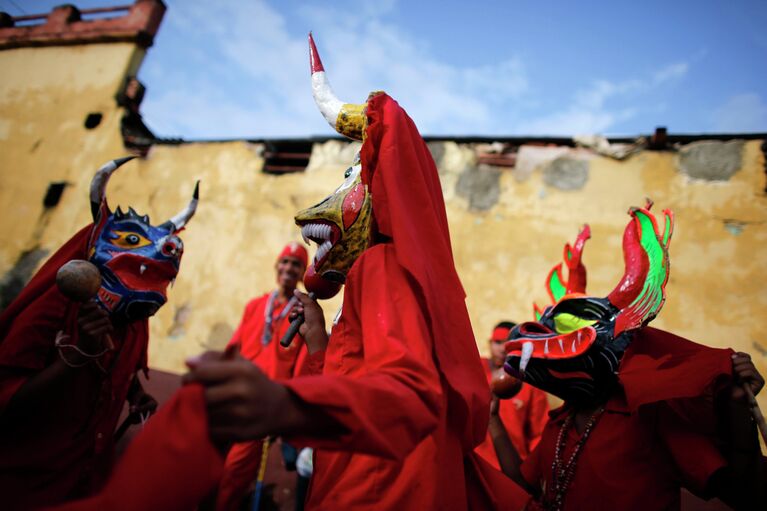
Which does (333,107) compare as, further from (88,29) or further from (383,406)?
(88,29)

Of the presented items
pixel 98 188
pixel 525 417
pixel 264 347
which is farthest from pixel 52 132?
pixel 525 417

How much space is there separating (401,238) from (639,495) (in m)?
1.65

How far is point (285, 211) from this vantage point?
22.3 feet

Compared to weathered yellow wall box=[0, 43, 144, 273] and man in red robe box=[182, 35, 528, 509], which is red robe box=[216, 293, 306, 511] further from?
weathered yellow wall box=[0, 43, 144, 273]

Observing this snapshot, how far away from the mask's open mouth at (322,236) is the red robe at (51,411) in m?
1.39

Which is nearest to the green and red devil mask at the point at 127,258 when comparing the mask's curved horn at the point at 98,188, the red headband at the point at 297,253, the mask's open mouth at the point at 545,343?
the mask's curved horn at the point at 98,188

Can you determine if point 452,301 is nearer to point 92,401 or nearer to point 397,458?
point 397,458

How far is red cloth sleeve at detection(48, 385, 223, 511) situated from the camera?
601 millimetres

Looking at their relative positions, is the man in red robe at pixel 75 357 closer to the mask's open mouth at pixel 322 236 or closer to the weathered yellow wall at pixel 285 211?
the mask's open mouth at pixel 322 236

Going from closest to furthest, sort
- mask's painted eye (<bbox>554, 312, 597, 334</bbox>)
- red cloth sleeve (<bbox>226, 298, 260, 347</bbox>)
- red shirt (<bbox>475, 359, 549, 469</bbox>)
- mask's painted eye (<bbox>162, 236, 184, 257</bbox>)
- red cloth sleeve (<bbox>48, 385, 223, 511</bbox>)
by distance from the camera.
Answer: red cloth sleeve (<bbox>48, 385, 223, 511</bbox>) < mask's painted eye (<bbox>554, 312, 597, 334</bbox>) < mask's painted eye (<bbox>162, 236, 184, 257</bbox>) < red shirt (<bbox>475, 359, 549, 469</bbox>) < red cloth sleeve (<bbox>226, 298, 260, 347</bbox>)

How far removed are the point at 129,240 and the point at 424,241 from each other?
1.88 m

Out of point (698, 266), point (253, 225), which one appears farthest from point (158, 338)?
point (698, 266)

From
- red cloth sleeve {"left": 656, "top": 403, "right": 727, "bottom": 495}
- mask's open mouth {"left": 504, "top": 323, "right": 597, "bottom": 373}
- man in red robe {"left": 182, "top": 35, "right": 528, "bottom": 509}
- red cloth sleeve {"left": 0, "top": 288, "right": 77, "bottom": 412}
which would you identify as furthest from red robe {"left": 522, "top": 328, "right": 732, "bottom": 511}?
red cloth sleeve {"left": 0, "top": 288, "right": 77, "bottom": 412}

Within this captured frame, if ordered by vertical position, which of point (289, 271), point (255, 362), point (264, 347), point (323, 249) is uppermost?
point (289, 271)
